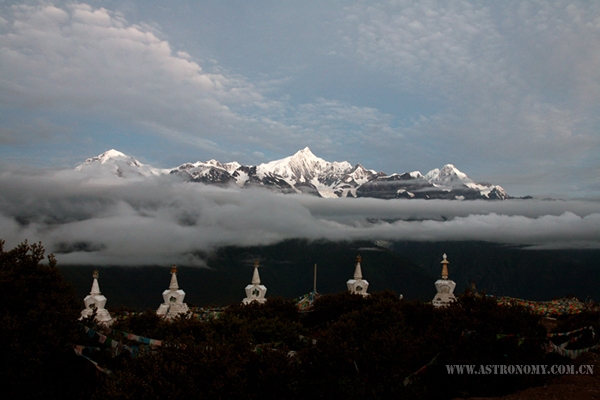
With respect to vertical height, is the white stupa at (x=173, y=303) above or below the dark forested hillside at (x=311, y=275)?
above

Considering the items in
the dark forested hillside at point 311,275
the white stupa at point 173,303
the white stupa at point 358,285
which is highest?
the white stupa at point 358,285

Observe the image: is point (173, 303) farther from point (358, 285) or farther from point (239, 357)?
point (239, 357)

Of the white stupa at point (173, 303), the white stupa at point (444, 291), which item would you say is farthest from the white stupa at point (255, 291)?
the white stupa at point (444, 291)

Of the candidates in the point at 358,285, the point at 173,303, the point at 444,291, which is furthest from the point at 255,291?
the point at 444,291

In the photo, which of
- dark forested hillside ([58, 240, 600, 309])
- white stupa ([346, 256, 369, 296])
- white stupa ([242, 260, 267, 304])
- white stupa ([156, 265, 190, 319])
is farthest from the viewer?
dark forested hillside ([58, 240, 600, 309])

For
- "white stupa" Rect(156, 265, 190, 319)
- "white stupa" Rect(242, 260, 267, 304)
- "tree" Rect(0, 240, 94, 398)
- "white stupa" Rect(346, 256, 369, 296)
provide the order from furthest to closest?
"white stupa" Rect(346, 256, 369, 296), "white stupa" Rect(242, 260, 267, 304), "white stupa" Rect(156, 265, 190, 319), "tree" Rect(0, 240, 94, 398)

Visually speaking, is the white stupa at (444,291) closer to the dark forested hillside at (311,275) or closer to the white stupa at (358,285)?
the white stupa at (358,285)

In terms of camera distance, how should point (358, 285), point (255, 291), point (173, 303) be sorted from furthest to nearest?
1. point (358, 285)
2. point (255, 291)
3. point (173, 303)

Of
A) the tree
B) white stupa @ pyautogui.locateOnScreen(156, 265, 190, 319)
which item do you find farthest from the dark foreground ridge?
white stupa @ pyautogui.locateOnScreen(156, 265, 190, 319)

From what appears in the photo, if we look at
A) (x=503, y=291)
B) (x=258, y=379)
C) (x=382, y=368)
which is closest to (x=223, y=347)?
(x=258, y=379)

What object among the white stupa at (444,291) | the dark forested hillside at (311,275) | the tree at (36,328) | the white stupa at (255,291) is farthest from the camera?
the dark forested hillside at (311,275)

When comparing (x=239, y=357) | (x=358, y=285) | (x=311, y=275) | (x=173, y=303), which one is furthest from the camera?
(x=311, y=275)

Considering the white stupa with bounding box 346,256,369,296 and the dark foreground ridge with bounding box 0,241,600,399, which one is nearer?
the dark foreground ridge with bounding box 0,241,600,399

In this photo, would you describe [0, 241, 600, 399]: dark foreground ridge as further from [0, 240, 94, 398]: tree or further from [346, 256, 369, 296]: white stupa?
[346, 256, 369, 296]: white stupa
